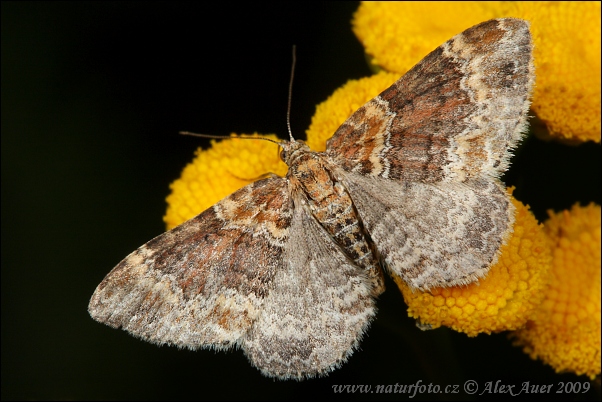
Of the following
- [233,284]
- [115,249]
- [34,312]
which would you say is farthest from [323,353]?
[34,312]

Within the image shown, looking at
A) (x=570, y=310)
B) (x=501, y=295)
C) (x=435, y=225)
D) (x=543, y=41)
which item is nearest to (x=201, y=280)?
(x=435, y=225)

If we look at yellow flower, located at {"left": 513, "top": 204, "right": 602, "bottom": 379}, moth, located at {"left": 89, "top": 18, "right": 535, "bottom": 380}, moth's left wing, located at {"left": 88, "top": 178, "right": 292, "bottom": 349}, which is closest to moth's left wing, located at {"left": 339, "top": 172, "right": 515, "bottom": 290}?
moth, located at {"left": 89, "top": 18, "right": 535, "bottom": 380}

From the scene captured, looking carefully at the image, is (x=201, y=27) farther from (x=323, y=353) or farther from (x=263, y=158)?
(x=323, y=353)

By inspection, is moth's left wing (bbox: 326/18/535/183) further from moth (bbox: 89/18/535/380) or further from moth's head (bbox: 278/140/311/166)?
moth's head (bbox: 278/140/311/166)

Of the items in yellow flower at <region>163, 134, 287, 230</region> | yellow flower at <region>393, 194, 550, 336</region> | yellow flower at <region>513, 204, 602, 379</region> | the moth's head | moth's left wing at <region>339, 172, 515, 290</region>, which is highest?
yellow flower at <region>163, 134, 287, 230</region>

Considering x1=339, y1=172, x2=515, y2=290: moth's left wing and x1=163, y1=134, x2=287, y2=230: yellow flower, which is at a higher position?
x1=163, y1=134, x2=287, y2=230: yellow flower

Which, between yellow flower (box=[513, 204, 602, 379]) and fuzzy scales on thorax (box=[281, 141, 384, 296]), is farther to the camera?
yellow flower (box=[513, 204, 602, 379])

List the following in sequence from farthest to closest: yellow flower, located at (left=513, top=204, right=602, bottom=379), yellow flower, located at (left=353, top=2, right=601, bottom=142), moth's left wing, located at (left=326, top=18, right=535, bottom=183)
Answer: yellow flower, located at (left=353, top=2, right=601, bottom=142) < yellow flower, located at (left=513, top=204, right=602, bottom=379) < moth's left wing, located at (left=326, top=18, right=535, bottom=183)

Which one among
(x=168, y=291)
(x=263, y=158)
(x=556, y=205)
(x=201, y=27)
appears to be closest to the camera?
(x=168, y=291)
